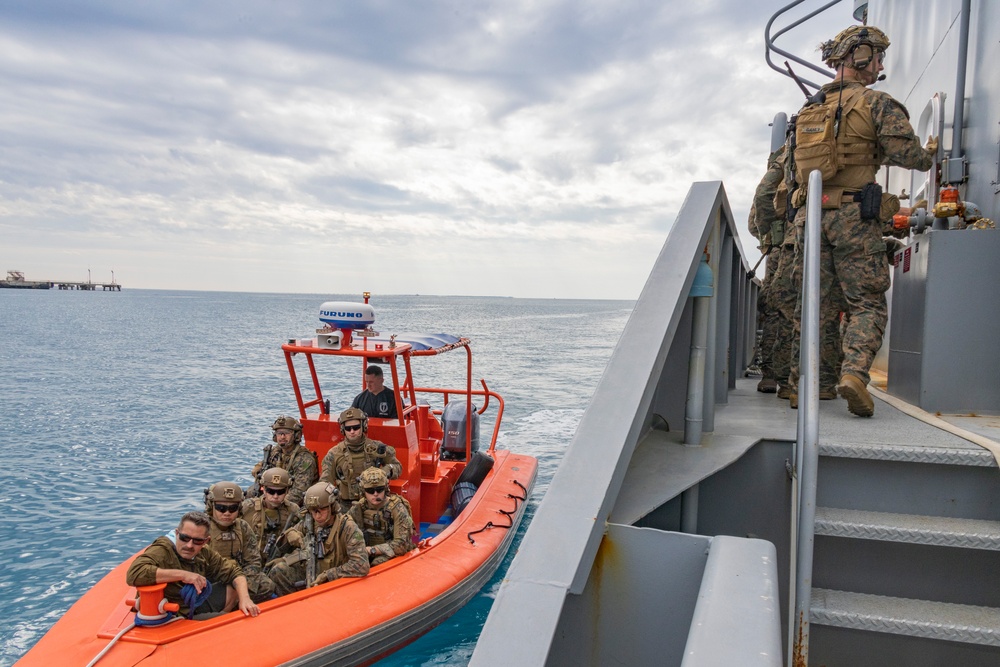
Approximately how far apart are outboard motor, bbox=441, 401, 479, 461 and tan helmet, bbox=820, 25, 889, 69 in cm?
613

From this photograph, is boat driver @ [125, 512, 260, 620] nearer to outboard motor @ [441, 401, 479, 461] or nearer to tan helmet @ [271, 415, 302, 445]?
tan helmet @ [271, 415, 302, 445]

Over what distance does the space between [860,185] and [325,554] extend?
4.48m

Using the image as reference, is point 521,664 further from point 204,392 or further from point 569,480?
point 204,392

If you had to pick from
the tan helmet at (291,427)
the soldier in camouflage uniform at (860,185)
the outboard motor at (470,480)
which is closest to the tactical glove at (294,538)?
the tan helmet at (291,427)

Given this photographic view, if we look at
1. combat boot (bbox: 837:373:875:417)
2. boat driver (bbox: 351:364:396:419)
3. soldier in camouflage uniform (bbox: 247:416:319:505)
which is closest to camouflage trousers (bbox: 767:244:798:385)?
combat boot (bbox: 837:373:875:417)

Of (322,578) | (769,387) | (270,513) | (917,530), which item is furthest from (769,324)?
(270,513)

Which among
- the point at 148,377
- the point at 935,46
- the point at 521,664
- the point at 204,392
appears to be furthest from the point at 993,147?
the point at 148,377

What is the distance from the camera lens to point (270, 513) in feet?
18.8

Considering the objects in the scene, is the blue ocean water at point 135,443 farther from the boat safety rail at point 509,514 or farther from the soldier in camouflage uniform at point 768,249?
the soldier in camouflage uniform at point 768,249

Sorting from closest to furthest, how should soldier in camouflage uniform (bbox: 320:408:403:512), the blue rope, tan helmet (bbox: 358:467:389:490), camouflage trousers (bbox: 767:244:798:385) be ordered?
camouflage trousers (bbox: 767:244:798:385) < the blue rope < tan helmet (bbox: 358:467:389:490) < soldier in camouflage uniform (bbox: 320:408:403:512)

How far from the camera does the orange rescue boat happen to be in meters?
4.26

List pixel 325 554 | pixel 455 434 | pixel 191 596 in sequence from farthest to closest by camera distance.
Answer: pixel 455 434 < pixel 325 554 < pixel 191 596

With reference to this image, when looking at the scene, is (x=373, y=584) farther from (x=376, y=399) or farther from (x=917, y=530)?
(x=917, y=530)

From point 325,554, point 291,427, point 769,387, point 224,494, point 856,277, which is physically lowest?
point 325,554
